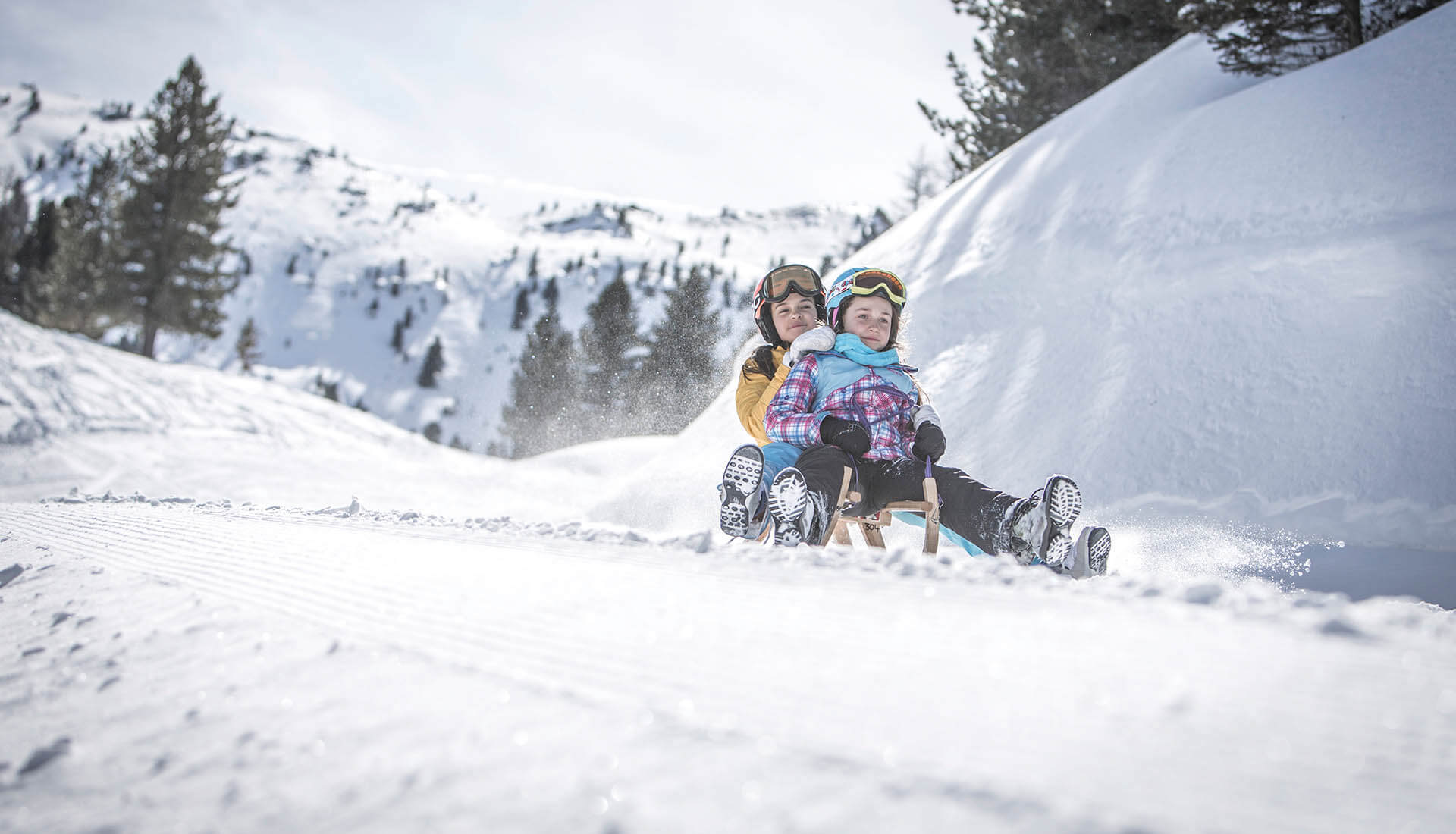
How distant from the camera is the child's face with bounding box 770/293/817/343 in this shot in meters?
3.34

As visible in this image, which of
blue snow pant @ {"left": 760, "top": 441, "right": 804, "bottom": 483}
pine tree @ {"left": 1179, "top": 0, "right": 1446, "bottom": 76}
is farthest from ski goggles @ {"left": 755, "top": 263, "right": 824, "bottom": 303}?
pine tree @ {"left": 1179, "top": 0, "right": 1446, "bottom": 76}

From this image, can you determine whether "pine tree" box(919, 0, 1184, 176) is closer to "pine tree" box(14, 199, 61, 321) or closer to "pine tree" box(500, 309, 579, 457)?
"pine tree" box(500, 309, 579, 457)

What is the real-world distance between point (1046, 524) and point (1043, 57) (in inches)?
479

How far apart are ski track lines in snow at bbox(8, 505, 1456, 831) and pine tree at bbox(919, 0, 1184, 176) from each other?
10016 mm

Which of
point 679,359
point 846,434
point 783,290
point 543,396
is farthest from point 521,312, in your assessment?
point 846,434

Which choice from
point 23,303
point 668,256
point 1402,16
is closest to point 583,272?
point 668,256

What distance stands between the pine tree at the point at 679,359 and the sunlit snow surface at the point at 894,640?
15.4 m

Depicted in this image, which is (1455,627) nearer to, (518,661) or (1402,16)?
(518,661)

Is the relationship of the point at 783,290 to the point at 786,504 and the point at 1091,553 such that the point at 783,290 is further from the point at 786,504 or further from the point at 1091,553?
the point at 1091,553

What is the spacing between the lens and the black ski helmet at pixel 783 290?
3.35 meters

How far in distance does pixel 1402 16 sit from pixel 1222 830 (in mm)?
7600

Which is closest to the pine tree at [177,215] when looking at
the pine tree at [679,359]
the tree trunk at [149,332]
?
the tree trunk at [149,332]

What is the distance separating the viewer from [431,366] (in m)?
94.4

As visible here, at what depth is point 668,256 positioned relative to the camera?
445 feet
